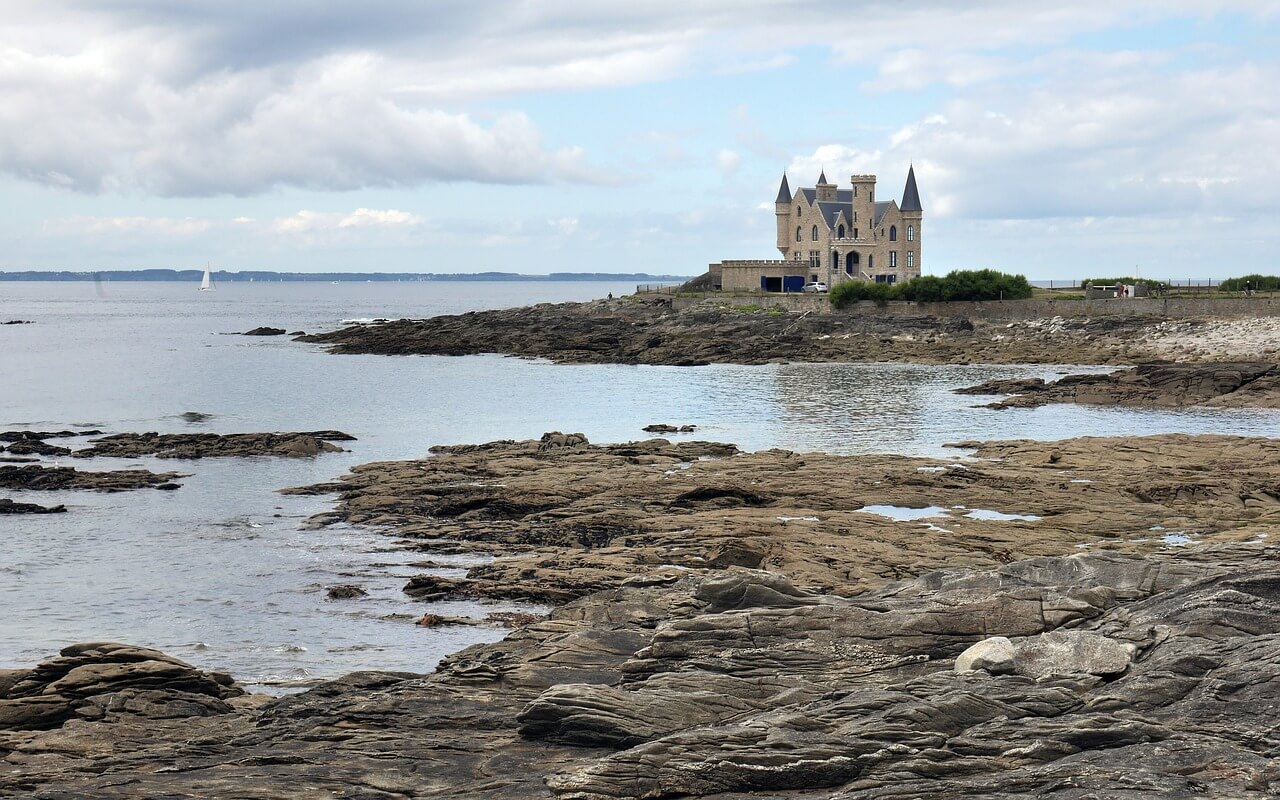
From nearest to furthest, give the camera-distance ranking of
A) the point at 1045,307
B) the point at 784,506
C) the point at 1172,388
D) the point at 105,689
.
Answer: the point at 105,689 < the point at 784,506 < the point at 1172,388 < the point at 1045,307

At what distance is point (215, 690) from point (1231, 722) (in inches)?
452

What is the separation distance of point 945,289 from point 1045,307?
764cm

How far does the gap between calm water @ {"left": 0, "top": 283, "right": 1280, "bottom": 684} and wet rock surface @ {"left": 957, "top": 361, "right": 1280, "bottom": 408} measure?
2.38m

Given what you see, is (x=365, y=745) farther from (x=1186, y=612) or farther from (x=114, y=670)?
(x=1186, y=612)

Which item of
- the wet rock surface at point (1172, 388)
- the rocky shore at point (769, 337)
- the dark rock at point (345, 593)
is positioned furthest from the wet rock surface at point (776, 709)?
the rocky shore at point (769, 337)

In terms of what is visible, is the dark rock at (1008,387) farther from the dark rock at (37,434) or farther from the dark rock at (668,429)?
the dark rock at (37,434)

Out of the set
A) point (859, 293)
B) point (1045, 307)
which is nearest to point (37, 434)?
point (859, 293)

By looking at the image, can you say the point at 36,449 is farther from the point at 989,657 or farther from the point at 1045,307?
the point at 1045,307

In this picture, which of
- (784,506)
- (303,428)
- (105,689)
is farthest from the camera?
(303,428)

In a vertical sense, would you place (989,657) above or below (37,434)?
above

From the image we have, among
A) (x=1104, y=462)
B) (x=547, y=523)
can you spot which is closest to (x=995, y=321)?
(x=1104, y=462)

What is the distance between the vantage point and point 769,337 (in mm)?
88125

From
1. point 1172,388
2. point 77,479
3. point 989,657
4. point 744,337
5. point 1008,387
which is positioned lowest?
point 77,479

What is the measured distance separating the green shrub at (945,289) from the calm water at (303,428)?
1569 centimetres
